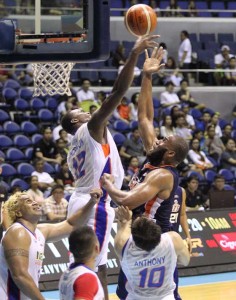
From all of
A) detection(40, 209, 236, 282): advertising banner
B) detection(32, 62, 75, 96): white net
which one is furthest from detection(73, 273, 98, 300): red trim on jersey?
detection(40, 209, 236, 282): advertising banner

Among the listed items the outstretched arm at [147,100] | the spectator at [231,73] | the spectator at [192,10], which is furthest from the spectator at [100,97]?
the outstretched arm at [147,100]

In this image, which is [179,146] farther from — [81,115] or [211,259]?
[211,259]

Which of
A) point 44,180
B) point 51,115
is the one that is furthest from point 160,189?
point 51,115

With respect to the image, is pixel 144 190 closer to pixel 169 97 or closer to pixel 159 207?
pixel 159 207

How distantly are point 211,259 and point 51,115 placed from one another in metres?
4.89

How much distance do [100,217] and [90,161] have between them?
1.45 feet

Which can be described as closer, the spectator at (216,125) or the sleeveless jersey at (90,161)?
the sleeveless jersey at (90,161)

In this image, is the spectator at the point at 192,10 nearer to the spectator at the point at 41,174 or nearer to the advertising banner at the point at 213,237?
the spectator at the point at 41,174

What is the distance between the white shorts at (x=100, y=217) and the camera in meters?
6.48

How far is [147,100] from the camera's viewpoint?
23.6 feet

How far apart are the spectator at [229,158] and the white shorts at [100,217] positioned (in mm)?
9622

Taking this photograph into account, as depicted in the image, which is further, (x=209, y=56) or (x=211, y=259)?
(x=209, y=56)

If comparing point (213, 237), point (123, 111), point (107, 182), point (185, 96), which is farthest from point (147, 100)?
point (185, 96)

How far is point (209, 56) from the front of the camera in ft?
64.3
